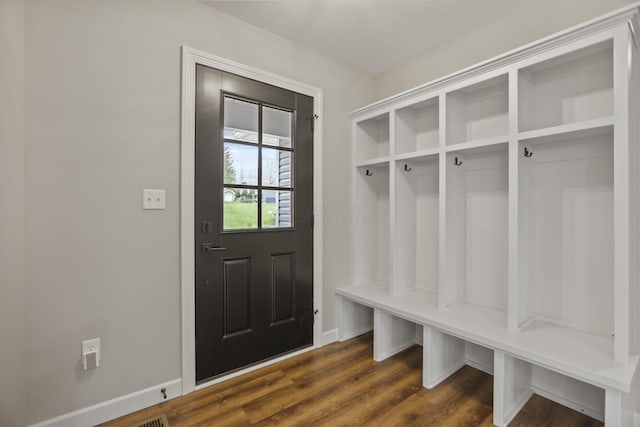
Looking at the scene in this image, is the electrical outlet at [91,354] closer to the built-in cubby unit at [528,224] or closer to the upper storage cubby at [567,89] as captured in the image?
the built-in cubby unit at [528,224]

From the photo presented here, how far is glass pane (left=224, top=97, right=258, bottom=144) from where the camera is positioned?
6.98 feet

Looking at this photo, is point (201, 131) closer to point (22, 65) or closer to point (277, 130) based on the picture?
point (277, 130)

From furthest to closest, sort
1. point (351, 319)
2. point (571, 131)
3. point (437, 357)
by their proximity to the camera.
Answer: point (351, 319) → point (437, 357) → point (571, 131)

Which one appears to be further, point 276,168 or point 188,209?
point 276,168

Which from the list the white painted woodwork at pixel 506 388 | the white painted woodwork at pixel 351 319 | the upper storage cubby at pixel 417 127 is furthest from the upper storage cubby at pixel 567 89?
the white painted woodwork at pixel 351 319

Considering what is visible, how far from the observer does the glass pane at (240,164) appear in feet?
6.96

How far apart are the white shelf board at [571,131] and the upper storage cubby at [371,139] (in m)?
1.26

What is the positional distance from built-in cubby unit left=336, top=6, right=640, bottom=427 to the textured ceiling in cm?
49

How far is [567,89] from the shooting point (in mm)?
1826

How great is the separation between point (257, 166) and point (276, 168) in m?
0.17

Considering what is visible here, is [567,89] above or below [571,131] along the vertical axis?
above

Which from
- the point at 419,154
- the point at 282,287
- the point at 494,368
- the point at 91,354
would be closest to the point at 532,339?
the point at 494,368

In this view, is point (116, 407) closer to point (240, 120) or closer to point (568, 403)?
point (240, 120)

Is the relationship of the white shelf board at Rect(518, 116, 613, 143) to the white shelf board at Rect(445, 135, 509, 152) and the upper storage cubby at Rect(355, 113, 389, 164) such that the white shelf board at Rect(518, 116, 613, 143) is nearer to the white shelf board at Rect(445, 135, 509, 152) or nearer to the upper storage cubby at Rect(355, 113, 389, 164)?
the white shelf board at Rect(445, 135, 509, 152)
